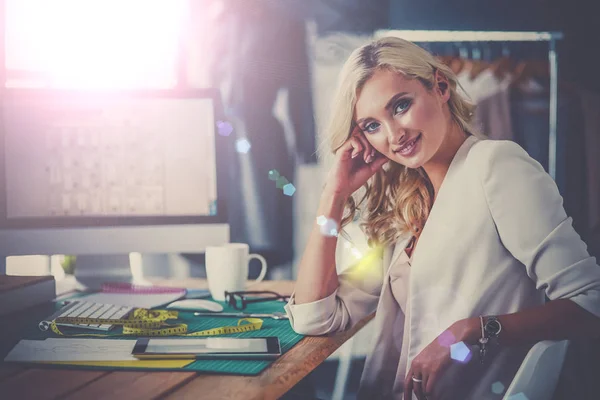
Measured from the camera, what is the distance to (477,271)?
3.36 feet

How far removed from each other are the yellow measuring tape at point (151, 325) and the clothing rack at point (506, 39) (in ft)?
2.86

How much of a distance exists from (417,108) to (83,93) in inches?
30.1

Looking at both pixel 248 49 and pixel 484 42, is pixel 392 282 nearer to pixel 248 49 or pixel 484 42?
pixel 484 42

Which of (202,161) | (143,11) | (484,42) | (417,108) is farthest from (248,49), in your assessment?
(417,108)

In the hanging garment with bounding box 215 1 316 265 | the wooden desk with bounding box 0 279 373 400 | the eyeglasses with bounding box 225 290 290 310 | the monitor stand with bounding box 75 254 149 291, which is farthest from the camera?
the hanging garment with bounding box 215 1 316 265

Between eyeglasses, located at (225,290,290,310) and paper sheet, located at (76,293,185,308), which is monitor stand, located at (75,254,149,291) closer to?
paper sheet, located at (76,293,185,308)

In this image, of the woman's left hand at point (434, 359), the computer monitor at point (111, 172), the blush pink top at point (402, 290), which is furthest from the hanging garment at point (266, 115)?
the woman's left hand at point (434, 359)

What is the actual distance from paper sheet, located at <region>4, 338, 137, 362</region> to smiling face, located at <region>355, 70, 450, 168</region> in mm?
589

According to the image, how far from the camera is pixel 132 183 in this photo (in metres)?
1.35

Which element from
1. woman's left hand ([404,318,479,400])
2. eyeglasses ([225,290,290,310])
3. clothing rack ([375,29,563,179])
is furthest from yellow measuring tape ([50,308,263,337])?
clothing rack ([375,29,563,179])

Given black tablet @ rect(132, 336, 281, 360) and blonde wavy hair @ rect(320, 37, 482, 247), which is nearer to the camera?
black tablet @ rect(132, 336, 281, 360)

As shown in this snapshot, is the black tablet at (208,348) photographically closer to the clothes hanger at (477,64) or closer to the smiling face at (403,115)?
the smiling face at (403,115)

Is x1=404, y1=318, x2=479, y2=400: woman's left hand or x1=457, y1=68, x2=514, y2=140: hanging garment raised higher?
x1=457, y1=68, x2=514, y2=140: hanging garment

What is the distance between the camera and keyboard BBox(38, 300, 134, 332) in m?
1.01
